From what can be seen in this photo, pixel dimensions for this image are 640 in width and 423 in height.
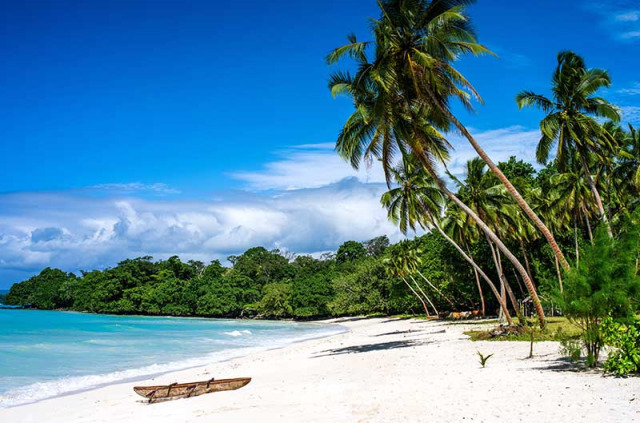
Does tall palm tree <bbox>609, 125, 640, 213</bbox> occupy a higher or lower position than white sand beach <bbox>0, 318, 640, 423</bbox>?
higher

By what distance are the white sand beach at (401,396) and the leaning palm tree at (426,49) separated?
5.93 m

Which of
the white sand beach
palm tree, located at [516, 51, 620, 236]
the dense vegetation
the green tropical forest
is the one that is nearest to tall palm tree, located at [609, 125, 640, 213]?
the green tropical forest

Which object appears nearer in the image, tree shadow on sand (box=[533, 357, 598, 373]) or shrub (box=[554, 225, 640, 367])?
shrub (box=[554, 225, 640, 367])

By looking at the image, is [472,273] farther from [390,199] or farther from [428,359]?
[428,359]

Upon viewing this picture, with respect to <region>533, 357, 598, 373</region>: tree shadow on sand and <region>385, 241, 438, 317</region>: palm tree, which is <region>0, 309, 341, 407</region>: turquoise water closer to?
<region>533, 357, 598, 373</region>: tree shadow on sand

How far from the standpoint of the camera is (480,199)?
25484 millimetres

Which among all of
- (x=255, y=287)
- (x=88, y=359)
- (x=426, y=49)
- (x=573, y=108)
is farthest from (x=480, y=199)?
(x=255, y=287)

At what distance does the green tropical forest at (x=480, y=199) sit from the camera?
33.4 ft

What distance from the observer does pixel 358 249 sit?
8956 cm

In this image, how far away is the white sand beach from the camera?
23.8ft

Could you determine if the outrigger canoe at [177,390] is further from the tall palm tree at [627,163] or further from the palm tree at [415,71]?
the tall palm tree at [627,163]

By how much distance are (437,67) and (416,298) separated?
103ft

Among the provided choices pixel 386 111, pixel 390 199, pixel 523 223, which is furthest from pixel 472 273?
pixel 386 111

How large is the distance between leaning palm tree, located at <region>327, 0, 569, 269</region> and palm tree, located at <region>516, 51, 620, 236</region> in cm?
664
